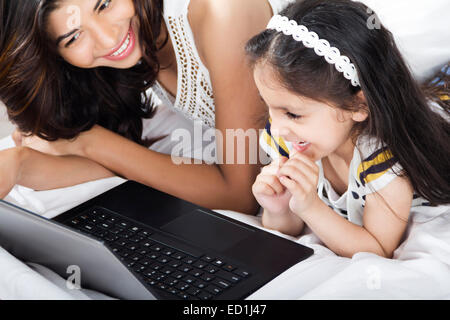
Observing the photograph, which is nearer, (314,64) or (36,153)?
(314,64)

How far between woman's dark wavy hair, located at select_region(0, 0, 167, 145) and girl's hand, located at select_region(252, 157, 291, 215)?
402 millimetres

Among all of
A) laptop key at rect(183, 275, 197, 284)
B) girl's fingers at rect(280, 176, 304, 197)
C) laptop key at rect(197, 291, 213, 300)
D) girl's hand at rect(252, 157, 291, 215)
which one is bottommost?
laptop key at rect(197, 291, 213, 300)

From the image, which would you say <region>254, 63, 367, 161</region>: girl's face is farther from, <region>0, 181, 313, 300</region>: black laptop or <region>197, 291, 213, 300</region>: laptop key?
<region>197, 291, 213, 300</region>: laptop key

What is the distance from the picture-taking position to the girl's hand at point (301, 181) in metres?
0.92

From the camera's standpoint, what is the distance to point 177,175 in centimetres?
121

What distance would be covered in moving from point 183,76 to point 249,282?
60 centimetres

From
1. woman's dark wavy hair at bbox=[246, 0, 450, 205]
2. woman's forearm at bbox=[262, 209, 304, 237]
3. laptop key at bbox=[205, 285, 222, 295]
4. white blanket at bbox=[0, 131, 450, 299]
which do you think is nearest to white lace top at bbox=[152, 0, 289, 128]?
woman's dark wavy hair at bbox=[246, 0, 450, 205]

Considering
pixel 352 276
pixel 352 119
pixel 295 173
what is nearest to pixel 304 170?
pixel 295 173

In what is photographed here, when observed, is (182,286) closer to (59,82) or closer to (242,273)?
(242,273)

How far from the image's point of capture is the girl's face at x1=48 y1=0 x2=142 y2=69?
3.34 feet

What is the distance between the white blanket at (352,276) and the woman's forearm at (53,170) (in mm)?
307
